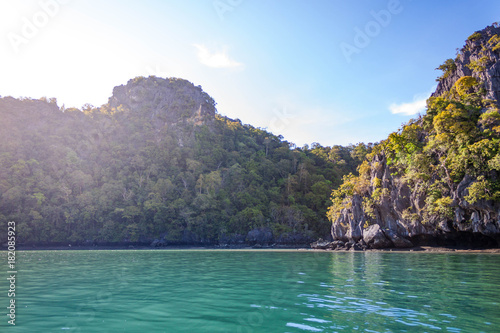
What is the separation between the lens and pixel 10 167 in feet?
201

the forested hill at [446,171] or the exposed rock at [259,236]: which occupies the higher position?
the forested hill at [446,171]

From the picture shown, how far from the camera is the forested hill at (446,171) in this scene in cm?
2645

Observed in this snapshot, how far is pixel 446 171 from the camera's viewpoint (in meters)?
29.4

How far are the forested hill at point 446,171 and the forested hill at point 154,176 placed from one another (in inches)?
1067

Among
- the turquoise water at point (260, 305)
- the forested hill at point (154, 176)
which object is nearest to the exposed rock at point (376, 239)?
the turquoise water at point (260, 305)

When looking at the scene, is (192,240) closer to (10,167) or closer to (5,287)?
(10,167)

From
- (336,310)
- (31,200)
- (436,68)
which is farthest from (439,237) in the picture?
(31,200)

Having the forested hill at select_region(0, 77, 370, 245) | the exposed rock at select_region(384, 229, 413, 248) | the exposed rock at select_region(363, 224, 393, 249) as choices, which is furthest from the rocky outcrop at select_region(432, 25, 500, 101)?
the forested hill at select_region(0, 77, 370, 245)

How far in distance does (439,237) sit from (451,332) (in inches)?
1273

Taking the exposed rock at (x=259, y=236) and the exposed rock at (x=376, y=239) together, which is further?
the exposed rock at (x=259, y=236)

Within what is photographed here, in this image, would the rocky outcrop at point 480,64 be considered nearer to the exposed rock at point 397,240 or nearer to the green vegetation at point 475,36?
the green vegetation at point 475,36

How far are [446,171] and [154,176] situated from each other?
63585 mm

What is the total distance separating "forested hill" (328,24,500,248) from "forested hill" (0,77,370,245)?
2709 cm

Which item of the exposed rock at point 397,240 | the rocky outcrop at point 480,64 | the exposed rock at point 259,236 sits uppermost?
the rocky outcrop at point 480,64
